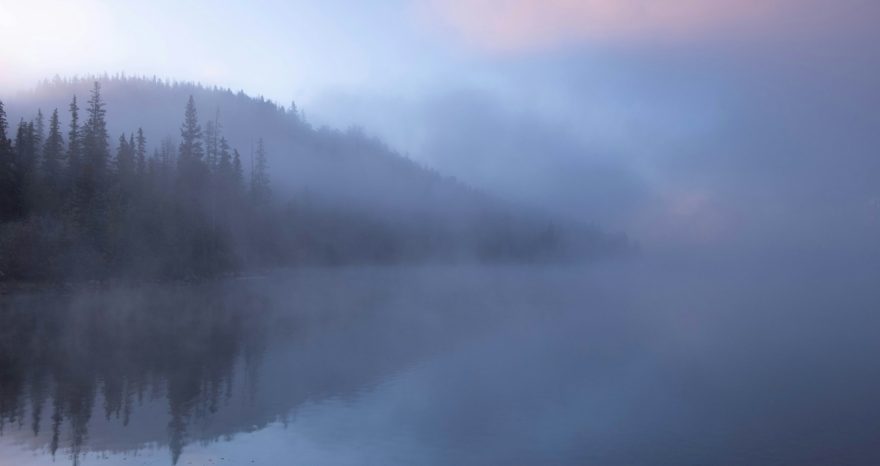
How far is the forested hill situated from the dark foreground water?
17.8 meters

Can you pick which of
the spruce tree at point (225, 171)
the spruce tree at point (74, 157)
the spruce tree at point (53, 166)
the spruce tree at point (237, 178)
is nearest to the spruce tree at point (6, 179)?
the spruce tree at point (53, 166)

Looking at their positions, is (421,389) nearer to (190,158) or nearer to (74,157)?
(74,157)

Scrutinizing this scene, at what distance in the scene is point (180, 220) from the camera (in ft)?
244

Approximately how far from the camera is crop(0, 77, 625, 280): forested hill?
6250cm

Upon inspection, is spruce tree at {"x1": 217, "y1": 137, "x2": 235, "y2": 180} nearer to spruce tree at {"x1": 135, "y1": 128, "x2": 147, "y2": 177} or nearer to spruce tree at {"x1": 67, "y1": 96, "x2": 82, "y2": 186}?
spruce tree at {"x1": 135, "y1": 128, "x2": 147, "y2": 177}

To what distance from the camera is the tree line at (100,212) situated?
56.0 metres

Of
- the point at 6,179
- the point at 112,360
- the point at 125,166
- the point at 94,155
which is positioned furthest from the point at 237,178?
the point at 112,360

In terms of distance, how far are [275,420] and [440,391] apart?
6.32m

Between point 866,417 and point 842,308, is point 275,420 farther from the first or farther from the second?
point 842,308

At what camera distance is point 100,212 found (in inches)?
2601

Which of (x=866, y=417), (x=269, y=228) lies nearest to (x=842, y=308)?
(x=866, y=417)

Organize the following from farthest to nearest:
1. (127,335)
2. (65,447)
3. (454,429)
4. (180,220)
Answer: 1. (180,220)
2. (127,335)
3. (454,429)
4. (65,447)

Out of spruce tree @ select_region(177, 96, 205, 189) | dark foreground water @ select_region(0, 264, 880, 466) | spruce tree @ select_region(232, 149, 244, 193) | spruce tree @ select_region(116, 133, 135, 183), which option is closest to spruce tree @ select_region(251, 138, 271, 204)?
spruce tree @ select_region(232, 149, 244, 193)

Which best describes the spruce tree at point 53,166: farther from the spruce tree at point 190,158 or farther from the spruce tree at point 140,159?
the spruce tree at point 190,158
